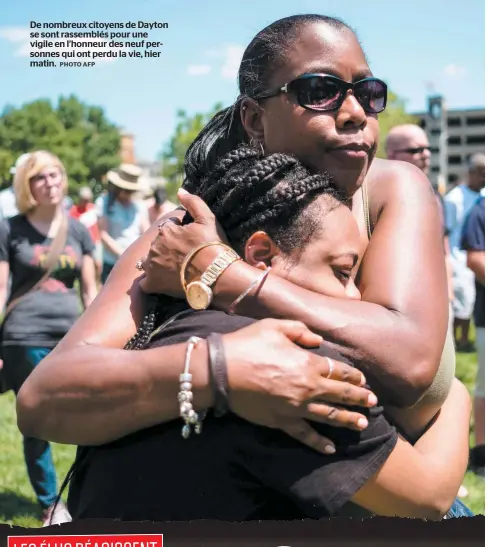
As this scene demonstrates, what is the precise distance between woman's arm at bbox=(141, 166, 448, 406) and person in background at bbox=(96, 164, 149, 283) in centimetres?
492

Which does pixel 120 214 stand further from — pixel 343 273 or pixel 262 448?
pixel 262 448

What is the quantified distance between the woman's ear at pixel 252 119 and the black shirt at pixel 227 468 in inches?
18.0

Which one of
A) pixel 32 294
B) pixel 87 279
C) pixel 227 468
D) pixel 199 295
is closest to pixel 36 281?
pixel 32 294

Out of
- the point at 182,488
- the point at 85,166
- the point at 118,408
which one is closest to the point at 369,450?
the point at 182,488

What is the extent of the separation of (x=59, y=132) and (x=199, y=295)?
2674 mm

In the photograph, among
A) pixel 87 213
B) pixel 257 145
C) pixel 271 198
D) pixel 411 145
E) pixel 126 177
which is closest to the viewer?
pixel 271 198

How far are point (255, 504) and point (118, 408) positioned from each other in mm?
305

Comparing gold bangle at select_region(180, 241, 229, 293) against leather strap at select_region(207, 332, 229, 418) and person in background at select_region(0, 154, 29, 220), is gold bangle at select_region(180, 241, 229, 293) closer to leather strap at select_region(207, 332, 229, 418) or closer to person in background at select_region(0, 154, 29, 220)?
leather strap at select_region(207, 332, 229, 418)

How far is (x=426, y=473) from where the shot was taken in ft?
5.11

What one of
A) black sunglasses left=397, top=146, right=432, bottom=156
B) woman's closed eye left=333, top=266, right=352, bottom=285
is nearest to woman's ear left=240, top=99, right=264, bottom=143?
woman's closed eye left=333, top=266, right=352, bottom=285

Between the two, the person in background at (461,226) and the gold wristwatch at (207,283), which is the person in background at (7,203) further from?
the gold wristwatch at (207,283)

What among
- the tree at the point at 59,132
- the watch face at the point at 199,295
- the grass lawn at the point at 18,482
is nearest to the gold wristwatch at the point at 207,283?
the watch face at the point at 199,295

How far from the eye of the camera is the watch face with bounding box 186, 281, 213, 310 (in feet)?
5.07

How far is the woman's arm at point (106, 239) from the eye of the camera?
6.49 m
